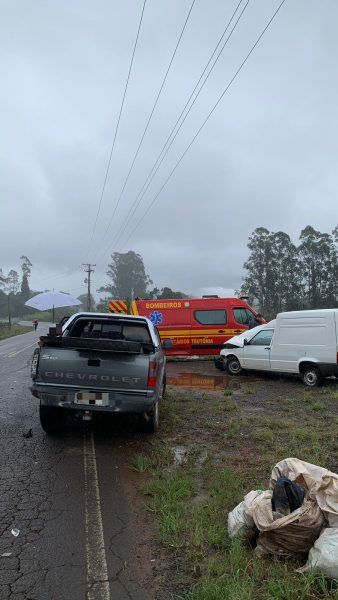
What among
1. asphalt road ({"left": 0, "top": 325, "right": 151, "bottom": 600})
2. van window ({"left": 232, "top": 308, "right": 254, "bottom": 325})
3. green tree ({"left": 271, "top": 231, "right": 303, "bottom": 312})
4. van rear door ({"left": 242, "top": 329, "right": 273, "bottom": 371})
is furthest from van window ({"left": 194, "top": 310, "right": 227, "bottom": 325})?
green tree ({"left": 271, "top": 231, "right": 303, "bottom": 312})

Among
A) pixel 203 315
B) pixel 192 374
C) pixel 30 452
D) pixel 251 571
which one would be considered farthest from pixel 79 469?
pixel 203 315

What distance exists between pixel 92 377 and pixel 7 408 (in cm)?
346

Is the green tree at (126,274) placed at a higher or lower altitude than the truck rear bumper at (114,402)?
higher

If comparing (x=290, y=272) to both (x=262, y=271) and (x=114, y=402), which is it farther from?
(x=114, y=402)

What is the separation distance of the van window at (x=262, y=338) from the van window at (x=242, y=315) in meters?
4.52

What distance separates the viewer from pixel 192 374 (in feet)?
48.4

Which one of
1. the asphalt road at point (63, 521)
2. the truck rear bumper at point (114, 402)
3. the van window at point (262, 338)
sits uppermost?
the van window at point (262, 338)

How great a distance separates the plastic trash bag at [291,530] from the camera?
10.4 ft

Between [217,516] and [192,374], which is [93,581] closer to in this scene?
[217,516]

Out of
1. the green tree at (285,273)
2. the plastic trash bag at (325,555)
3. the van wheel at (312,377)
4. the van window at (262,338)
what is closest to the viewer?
the plastic trash bag at (325,555)

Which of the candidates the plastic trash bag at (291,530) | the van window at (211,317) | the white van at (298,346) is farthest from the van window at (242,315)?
the plastic trash bag at (291,530)

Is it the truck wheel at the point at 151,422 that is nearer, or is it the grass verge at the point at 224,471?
the grass verge at the point at 224,471

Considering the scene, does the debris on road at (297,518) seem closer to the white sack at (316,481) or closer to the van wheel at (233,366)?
the white sack at (316,481)

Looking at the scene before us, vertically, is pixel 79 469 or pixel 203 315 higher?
pixel 203 315
